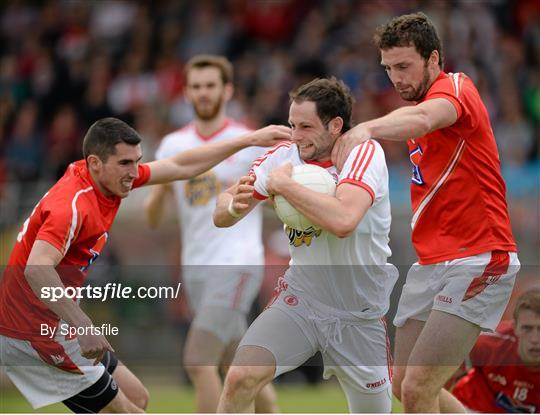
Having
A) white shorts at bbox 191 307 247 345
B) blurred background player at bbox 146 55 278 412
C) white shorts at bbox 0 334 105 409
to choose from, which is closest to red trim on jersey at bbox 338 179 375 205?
white shorts at bbox 0 334 105 409

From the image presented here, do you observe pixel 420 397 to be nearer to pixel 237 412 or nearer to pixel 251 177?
pixel 237 412

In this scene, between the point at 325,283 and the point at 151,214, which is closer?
the point at 325,283

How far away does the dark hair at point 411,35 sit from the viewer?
6516 mm

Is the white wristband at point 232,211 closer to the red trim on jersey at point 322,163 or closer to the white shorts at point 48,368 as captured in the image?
the red trim on jersey at point 322,163

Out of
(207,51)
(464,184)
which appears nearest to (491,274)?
(464,184)

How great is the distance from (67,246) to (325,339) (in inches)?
63.7

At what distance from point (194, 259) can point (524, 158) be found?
19.0 ft

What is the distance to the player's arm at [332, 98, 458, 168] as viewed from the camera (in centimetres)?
610

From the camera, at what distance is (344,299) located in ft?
21.6

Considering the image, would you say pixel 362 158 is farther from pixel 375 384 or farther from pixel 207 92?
pixel 207 92

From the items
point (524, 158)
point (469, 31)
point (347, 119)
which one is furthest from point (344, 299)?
point (469, 31)

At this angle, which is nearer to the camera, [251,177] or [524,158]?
[251,177]

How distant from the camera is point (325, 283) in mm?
6574

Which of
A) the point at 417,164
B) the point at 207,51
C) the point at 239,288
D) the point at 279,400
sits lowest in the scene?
the point at 279,400
